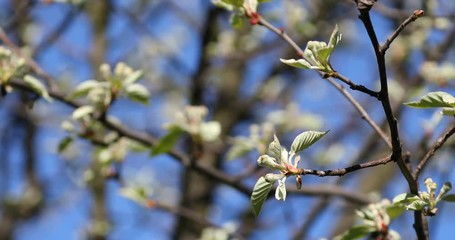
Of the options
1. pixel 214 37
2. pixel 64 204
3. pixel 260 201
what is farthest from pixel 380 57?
pixel 64 204

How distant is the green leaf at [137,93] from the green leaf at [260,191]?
1047 mm

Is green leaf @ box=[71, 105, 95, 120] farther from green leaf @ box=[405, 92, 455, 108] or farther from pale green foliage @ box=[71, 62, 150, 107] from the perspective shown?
green leaf @ box=[405, 92, 455, 108]

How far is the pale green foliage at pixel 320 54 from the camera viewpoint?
4.64 feet

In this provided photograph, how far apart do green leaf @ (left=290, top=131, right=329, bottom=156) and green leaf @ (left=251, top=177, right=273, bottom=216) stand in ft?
0.27

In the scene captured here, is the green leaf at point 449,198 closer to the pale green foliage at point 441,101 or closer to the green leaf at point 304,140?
the pale green foliage at point 441,101

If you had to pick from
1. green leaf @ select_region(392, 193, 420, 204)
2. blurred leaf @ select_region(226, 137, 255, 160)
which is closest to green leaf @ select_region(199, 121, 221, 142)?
blurred leaf @ select_region(226, 137, 255, 160)

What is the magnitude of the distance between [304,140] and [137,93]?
1.12 metres

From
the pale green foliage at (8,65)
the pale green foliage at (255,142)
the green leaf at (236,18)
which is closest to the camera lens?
the green leaf at (236,18)

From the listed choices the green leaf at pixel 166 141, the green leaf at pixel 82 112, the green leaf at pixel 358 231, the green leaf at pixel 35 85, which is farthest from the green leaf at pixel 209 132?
the green leaf at pixel 358 231

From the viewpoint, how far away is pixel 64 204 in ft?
24.0

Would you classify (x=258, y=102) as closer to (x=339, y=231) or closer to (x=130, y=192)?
(x=339, y=231)

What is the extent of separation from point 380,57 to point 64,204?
6429 millimetres

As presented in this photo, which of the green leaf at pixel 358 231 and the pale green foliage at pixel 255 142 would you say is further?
the pale green foliage at pixel 255 142

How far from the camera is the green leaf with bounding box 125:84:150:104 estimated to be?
7.87 feet
